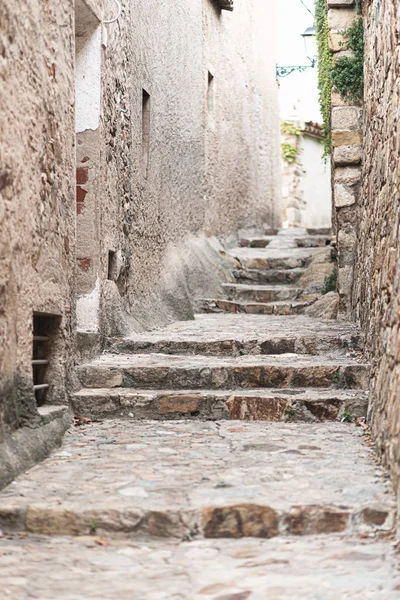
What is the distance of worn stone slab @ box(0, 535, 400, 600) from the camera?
6.40ft

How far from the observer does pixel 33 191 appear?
3.37 meters

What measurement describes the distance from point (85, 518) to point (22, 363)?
98 centimetres

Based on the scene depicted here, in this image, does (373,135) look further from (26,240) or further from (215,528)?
(215,528)

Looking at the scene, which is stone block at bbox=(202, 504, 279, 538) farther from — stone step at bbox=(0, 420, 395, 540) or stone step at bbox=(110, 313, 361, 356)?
stone step at bbox=(110, 313, 361, 356)

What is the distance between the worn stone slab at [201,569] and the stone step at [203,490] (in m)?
0.05

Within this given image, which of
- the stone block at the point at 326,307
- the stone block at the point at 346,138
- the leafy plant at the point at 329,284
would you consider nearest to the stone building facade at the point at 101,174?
the stone block at the point at 326,307

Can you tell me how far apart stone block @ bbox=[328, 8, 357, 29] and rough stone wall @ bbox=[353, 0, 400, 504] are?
75.1 inches

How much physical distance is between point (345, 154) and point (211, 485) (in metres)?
4.14

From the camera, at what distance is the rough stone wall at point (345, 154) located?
6172 mm

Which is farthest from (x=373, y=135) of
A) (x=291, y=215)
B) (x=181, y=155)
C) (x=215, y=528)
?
(x=291, y=215)

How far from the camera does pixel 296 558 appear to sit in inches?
87.2

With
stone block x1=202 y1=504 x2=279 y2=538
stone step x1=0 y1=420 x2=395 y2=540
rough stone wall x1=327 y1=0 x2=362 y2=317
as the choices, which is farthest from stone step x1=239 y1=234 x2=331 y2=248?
stone block x1=202 y1=504 x2=279 y2=538

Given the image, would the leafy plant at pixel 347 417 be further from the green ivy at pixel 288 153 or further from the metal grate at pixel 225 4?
the green ivy at pixel 288 153

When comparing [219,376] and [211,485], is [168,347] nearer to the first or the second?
[219,376]
